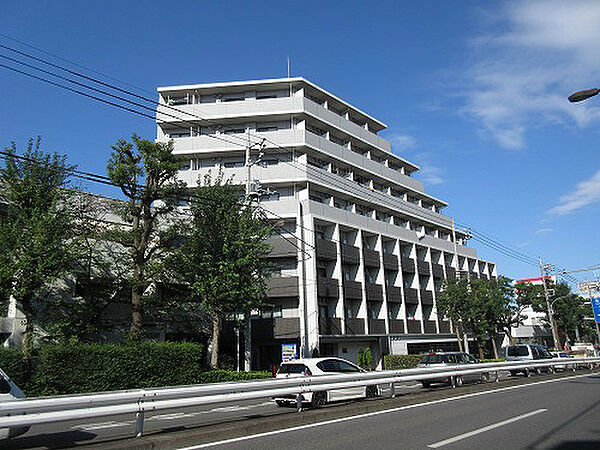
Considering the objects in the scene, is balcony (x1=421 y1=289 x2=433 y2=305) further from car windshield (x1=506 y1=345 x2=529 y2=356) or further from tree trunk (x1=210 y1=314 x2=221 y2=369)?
tree trunk (x1=210 y1=314 x2=221 y2=369)

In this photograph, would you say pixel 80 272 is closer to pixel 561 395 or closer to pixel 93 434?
pixel 93 434

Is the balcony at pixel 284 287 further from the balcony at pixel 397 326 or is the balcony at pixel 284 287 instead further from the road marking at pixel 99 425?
the road marking at pixel 99 425

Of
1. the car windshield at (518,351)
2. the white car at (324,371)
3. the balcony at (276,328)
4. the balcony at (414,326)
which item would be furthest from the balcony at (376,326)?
the white car at (324,371)

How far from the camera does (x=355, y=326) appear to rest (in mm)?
36375

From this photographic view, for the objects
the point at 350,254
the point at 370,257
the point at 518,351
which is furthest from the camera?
the point at 370,257

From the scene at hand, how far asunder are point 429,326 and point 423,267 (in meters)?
6.24

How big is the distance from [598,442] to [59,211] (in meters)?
21.9

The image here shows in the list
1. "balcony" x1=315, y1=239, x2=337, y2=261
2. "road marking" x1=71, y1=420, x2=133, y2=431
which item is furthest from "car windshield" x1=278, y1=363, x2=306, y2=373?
"balcony" x1=315, y1=239, x2=337, y2=261

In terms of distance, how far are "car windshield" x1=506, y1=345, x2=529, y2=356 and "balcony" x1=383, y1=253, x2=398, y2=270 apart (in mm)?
16249

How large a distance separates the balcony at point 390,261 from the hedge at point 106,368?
23481 millimetres

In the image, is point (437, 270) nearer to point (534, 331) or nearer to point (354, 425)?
point (534, 331)

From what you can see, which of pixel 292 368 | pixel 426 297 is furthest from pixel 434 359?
pixel 426 297

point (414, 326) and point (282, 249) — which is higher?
point (282, 249)

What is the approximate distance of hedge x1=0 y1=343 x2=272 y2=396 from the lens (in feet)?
58.2
